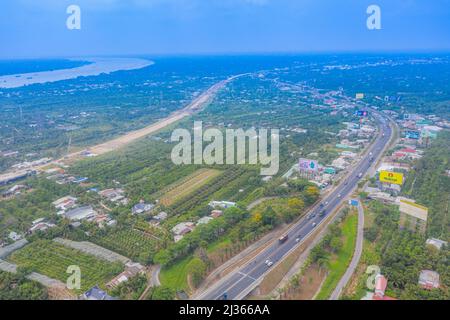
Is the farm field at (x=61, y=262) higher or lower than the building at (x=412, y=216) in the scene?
lower

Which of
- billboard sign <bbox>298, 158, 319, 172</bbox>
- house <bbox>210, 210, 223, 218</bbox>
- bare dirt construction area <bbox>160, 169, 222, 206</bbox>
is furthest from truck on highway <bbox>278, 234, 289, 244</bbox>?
billboard sign <bbox>298, 158, 319, 172</bbox>

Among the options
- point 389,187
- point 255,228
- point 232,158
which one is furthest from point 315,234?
point 232,158

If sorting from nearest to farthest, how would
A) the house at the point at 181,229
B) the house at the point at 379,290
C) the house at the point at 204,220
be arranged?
the house at the point at 379,290 < the house at the point at 181,229 < the house at the point at 204,220

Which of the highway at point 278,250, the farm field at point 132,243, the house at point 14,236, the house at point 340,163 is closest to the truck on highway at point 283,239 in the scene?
the highway at point 278,250

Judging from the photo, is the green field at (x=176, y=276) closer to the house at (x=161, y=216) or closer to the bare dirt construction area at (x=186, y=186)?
the house at (x=161, y=216)

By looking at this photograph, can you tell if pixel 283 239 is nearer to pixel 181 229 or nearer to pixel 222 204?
pixel 222 204

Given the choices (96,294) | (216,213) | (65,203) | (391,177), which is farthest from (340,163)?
(96,294)
